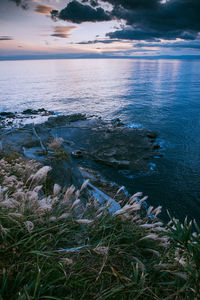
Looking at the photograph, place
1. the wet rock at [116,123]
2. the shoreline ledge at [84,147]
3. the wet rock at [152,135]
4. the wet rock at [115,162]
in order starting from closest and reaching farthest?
the shoreline ledge at [84,147] → the wet rock at [115,162] → the wet rock at [152,135] → the wet rock at [116,123]

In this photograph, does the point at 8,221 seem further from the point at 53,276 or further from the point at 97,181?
the point at 97,181

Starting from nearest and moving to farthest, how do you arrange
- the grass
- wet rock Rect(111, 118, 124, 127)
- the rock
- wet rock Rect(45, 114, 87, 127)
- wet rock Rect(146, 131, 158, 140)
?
the grass
the rock
wet rock Rect(146, 131, 158, 140)
wet rock Rect(111, 118, 124, 127)
wet rock Rect(45, 114, 87, 127)

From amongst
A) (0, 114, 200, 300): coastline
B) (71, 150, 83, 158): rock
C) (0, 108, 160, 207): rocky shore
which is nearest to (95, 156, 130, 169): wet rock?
(0, 108, 160, 207): rocky shore

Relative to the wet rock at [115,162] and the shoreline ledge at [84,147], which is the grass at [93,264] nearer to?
the shoreline ledge at [84,147]

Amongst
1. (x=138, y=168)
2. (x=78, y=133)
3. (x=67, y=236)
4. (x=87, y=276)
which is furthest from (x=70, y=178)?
(x=78, y=133)

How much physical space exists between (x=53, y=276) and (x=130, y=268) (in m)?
1.11

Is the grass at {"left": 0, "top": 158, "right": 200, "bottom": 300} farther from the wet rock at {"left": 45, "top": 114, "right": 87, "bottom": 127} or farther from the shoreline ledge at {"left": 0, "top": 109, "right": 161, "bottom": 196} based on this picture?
the wet rock at {"left": 45, "top": 114, "right": 87, "bottom": 127}

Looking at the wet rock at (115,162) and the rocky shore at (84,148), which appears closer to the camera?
the rocky shore at (84,148)

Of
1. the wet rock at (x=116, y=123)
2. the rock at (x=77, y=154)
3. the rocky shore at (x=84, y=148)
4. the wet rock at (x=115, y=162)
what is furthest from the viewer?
the wet rock at (x=116, y=123)

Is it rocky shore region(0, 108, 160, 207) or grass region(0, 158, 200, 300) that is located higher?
grass region(0, 158, 200, 300)

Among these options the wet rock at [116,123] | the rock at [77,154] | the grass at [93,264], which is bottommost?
the rock at [77,154]

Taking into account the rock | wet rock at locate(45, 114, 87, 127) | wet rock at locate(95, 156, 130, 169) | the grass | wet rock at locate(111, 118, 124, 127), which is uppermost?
the grass

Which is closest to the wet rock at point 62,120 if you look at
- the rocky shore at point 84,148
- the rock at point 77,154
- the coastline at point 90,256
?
the rocky shore at point 84,148

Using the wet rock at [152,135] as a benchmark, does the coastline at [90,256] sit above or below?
above
